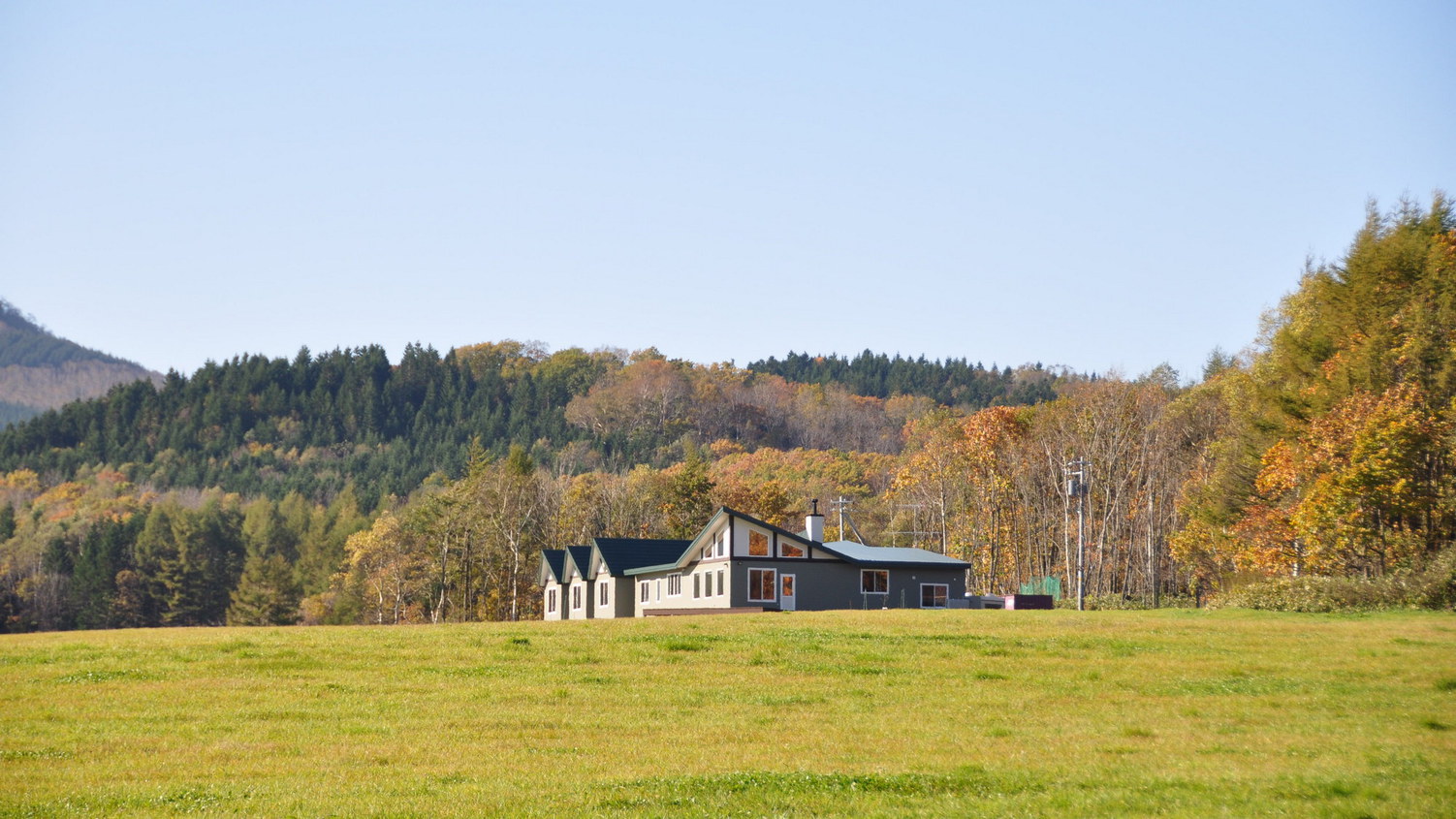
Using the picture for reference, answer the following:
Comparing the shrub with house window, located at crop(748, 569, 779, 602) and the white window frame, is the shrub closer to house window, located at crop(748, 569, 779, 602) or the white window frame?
house window, located at crop(748, 569, 779, 602)

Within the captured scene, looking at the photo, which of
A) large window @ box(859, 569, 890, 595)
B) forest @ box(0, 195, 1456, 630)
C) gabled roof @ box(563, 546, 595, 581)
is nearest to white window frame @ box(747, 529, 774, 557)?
large window @ box(859, 569, 890, 595)

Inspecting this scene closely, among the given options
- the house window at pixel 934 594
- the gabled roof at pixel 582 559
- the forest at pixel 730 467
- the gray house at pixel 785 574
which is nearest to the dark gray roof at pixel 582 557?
the gabled roof at pixel 582 559

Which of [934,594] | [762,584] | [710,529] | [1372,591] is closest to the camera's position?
[1372,591]

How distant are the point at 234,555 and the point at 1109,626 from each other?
86.2 m

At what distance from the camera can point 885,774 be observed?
13867 millimetres

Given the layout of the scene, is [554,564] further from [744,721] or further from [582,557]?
[744,721]

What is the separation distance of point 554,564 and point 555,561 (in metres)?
0.19

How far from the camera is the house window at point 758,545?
162 ft

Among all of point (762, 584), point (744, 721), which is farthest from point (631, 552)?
point (744, 721)

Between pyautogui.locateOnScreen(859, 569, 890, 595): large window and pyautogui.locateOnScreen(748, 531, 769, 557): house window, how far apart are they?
4.45m

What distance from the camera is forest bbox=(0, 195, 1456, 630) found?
41.1m

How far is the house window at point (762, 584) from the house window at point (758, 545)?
676mm

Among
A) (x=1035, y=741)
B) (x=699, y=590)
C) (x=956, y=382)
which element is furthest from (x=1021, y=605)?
(x=956, y=382)

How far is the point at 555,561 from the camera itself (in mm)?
66625
